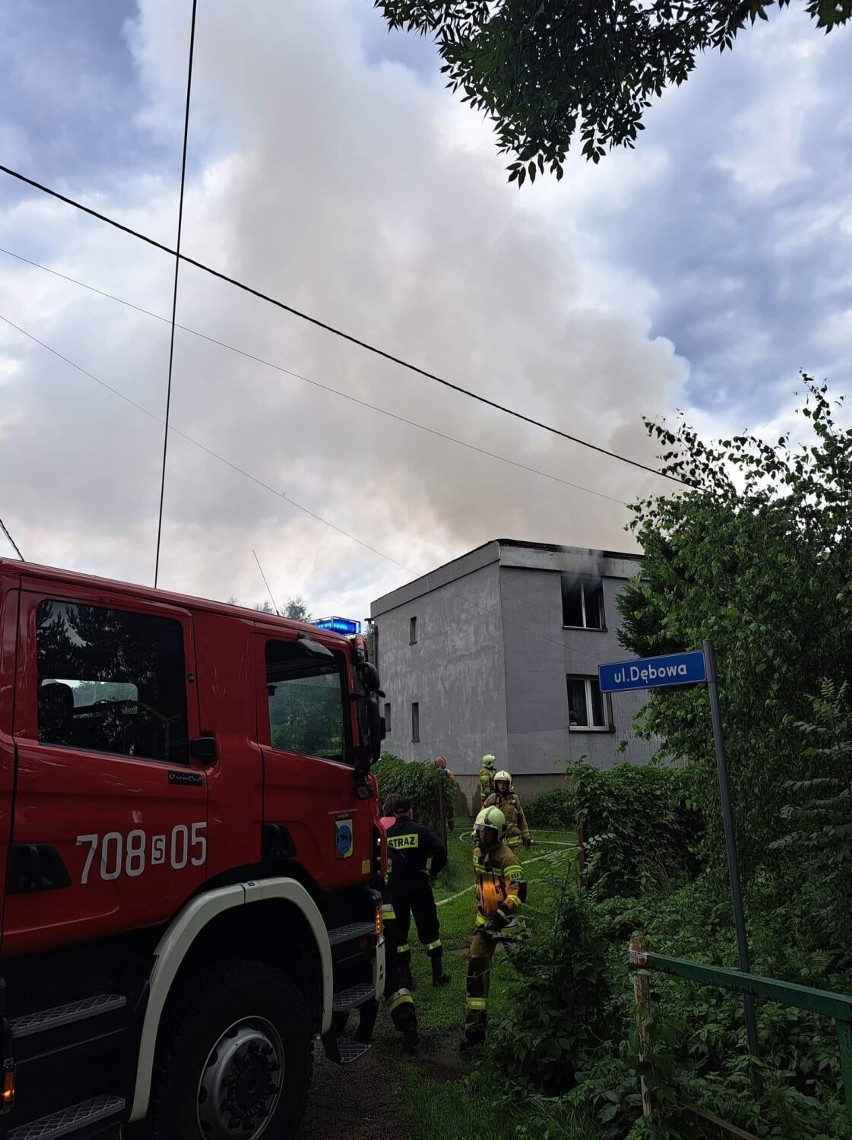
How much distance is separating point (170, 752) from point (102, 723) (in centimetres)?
39

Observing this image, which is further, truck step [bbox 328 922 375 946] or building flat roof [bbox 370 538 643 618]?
building flat roof [bbox 370 538 643 618]

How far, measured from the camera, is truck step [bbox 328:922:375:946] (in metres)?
4.58

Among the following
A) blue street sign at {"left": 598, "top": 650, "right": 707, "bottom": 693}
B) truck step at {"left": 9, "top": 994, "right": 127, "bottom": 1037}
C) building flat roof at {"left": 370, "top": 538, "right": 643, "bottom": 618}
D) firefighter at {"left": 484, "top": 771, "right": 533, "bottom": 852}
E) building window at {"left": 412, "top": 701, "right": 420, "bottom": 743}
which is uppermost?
building flat roof at {"left": 370, "top": 538, "right": 643, "bottom": 618}

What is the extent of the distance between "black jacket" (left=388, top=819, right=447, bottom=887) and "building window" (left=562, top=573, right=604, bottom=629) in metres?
14.7

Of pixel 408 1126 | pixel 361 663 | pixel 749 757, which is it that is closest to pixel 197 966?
pixel 408 1126

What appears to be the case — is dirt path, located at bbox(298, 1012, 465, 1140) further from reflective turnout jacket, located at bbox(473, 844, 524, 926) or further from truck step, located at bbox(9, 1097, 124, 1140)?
truck step, located at bbox(9, 1097, 124, 1140)

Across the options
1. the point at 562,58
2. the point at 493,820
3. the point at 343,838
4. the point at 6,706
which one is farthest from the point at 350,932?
the point at 562,58

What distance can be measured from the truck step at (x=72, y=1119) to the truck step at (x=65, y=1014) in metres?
0.34

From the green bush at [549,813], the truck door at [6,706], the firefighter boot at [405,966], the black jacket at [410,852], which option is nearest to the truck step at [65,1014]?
the truck door at [6,706]

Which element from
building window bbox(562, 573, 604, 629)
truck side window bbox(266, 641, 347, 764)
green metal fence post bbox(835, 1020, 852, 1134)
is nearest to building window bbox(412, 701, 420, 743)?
building window bbox(562, 573, 604, 629)

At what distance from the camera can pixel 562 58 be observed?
476 cm

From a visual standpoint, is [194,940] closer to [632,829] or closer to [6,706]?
[6,706]

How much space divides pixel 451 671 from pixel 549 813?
563cm

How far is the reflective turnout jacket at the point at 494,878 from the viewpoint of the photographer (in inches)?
265
